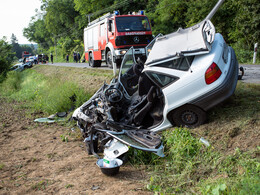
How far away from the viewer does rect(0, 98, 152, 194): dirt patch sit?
4.03 metres

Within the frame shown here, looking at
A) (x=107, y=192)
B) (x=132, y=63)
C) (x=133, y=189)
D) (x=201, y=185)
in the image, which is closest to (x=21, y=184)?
(x=107, y=192)

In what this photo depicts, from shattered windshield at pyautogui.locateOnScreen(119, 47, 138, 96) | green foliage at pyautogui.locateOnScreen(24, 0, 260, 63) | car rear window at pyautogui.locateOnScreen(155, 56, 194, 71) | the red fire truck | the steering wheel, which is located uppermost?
green foliage at pyautogui.locateOnScreen(24, 0, 260, 63)

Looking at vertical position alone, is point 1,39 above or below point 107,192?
above

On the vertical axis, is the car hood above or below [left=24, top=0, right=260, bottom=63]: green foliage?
below

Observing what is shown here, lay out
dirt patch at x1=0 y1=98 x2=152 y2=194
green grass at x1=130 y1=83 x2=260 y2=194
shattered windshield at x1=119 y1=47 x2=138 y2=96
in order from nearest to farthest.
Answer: green grass at x1=130 y1=83 x2=260 y2=194
dirt patch at x1=0 y1=98 x2=152 y2=194
shattered windshield at x1=119 y1=47 x2=138 y2=96

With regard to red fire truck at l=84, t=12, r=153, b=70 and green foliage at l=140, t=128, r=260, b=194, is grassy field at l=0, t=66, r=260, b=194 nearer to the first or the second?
green foliage at l=140, t=128, r=260, b=194

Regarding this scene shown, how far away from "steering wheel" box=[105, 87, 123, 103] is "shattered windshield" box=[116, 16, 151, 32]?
23.4 ft

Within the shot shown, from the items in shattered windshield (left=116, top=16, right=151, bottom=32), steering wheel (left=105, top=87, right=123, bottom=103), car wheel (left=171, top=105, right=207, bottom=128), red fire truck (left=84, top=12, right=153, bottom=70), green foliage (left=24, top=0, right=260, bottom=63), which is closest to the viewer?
car wheel (left=171, top=105, right=207, bottom=128)

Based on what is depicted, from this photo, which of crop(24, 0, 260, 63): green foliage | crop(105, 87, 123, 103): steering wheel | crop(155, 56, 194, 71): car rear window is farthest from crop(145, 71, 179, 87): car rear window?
crop(24, 0, 260, 63): green foliage

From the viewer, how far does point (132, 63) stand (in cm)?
614

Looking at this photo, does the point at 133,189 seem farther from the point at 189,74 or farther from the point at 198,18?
the point at 198,18

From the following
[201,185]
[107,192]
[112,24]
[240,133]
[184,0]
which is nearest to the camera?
[201,185]

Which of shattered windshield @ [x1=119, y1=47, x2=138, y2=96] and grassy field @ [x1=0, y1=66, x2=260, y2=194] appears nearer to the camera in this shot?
grassy field @ [x1=0, y1=66, x2=260, y2=194]

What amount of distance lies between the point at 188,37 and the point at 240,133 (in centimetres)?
200
